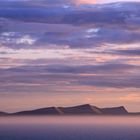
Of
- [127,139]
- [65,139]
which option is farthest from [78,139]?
[127,139]

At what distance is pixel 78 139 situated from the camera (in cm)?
15288

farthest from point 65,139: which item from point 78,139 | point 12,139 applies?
point 12,139

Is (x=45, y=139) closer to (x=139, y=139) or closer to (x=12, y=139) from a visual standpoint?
(x=12, y=139)

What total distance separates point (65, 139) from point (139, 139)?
63.0 feet

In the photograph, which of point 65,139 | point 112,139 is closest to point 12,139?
point 65,139

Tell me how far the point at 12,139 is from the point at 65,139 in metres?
13.5

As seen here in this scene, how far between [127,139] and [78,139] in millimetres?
12898

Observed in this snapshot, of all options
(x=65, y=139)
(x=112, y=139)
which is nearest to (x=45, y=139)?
(x=65, y=139)

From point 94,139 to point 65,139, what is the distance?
752cm

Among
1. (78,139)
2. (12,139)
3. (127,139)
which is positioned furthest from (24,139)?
(127,139)

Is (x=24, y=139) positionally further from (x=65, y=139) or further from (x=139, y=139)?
(x=139, y=139)

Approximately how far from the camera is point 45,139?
498 feet

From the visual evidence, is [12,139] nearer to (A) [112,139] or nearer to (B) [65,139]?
(B) [65,139]

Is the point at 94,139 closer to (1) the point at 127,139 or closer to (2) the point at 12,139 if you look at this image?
(1) the point at 127,139
